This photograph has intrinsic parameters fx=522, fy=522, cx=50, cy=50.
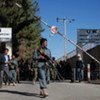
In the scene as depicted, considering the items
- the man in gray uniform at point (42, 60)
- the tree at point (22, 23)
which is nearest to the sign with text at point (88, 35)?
the tree at point (22, 23)

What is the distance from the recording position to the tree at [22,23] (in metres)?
39.6

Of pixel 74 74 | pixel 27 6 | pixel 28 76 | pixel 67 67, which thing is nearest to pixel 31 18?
pixel 27 6

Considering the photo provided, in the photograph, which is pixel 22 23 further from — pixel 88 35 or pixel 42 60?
pixel 42 60

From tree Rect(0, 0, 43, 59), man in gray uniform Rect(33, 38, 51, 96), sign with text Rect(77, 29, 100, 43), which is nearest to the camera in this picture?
man in gray uniform Rect(33, 38, 51, 96)

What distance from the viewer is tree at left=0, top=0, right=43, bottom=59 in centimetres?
3962

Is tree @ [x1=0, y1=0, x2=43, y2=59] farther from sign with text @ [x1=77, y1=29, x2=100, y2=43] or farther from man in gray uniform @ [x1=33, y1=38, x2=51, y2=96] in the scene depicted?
man in gray uniform @ [x1=33, y1=38, x2=51, y2=96]

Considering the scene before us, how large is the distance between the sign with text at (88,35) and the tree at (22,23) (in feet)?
13.1

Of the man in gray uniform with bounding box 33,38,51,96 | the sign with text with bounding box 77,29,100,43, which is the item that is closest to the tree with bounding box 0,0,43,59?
the sign with text with bounding box 77,29,100,43

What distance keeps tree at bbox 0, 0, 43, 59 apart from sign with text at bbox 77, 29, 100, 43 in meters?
3.99

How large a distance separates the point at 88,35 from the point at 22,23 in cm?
711

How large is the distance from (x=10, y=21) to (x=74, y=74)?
990cm

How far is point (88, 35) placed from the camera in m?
45.7

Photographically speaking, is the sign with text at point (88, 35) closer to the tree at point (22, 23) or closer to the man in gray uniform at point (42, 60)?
the tree at point (22, 23)

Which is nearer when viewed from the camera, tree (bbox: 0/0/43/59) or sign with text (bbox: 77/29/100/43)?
tree (bbox: 0/0/43/59)
